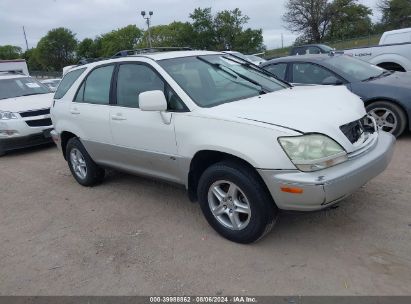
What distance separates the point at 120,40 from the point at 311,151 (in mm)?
86167

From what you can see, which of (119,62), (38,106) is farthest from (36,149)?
(119,62)

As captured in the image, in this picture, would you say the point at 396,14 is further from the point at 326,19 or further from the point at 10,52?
the point at 10,52

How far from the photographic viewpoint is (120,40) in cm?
8462

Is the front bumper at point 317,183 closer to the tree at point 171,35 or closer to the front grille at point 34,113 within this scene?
the front grille at point 34,113

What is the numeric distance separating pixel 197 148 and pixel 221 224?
2.48 feet

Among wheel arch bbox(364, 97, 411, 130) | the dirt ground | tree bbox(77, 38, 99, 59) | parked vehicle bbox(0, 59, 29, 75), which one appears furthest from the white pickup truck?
tree bbox(77, 38, 99, 59)

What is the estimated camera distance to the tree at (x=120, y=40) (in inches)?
3287

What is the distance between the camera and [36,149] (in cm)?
929

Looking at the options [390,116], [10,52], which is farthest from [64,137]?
[10,52]

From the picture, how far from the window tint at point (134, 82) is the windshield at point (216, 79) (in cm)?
18

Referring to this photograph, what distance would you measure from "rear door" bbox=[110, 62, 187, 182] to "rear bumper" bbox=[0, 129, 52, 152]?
409 centimetres

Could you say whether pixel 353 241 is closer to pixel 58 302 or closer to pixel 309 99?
pixel 309 99

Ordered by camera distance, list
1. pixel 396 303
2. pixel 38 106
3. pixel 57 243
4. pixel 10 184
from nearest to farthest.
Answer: pixel 396 303 → pixel 57 243 → pixel 10 184 → pixel 38 106

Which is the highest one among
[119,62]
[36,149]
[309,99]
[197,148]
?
[119,62]
